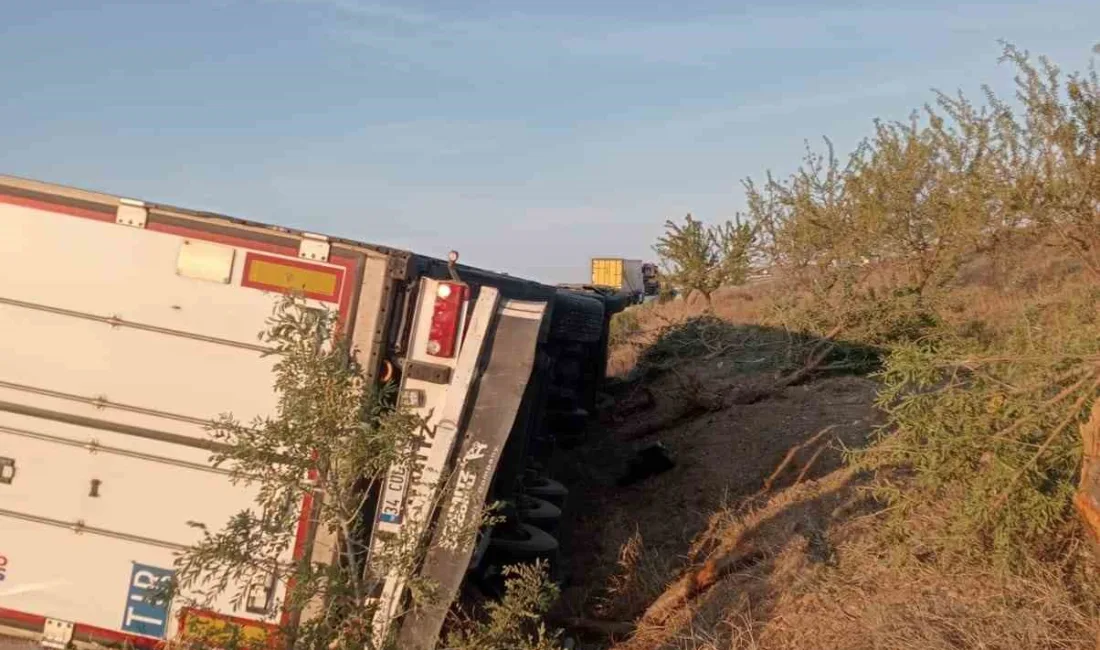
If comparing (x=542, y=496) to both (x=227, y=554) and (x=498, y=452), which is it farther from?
(x=227, y=554)

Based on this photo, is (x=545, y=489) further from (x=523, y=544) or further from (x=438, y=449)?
(x=438, y=449)

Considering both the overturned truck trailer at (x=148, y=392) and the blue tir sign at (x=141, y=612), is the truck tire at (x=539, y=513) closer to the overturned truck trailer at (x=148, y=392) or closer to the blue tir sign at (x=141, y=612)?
the overturned truck trailer at (x=148, y=392)

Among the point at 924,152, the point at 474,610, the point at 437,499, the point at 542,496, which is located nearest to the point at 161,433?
the point at 437,499

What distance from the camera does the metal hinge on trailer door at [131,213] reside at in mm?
5125

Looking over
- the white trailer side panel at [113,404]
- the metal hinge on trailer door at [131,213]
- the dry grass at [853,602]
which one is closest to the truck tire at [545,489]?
the dry grass at [853,602]

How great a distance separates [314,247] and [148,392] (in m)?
1.00

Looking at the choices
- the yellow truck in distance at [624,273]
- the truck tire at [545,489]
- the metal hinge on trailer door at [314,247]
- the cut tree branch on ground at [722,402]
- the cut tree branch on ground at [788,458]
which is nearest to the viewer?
the metal hinge on trailer door at [314,247]

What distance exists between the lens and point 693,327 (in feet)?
49.4

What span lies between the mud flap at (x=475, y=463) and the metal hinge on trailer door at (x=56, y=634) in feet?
4.99

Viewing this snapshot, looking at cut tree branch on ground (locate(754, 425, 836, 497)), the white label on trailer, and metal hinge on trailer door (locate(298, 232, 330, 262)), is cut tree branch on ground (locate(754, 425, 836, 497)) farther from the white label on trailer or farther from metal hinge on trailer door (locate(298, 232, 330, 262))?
A: metal hinge on trailer door (locate(298, 232, 330, 262))

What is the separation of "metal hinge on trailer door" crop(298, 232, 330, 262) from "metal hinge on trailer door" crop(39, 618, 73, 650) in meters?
1.99

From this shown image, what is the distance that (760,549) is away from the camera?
7.09 m

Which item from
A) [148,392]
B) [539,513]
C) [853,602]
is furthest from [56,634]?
[853,602]

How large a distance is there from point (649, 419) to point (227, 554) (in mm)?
7665
